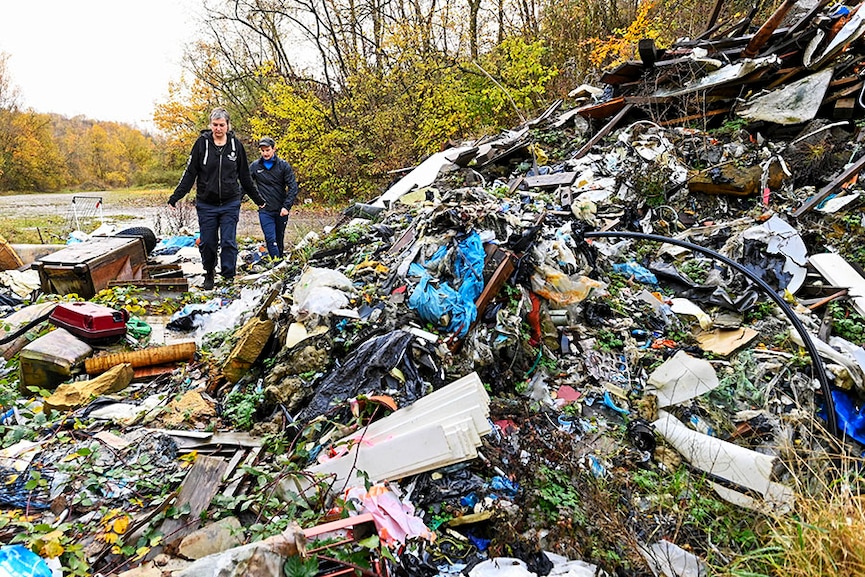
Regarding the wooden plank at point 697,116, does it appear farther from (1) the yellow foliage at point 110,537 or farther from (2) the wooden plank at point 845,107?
(1) the yellow foliage at point 110,537

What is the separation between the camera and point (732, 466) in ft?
8.28

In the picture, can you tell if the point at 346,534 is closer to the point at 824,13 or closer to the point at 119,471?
the point at 119,471

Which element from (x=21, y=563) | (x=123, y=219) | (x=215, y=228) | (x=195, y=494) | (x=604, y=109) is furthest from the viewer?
(x=123, y=219)

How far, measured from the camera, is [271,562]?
5.12ft

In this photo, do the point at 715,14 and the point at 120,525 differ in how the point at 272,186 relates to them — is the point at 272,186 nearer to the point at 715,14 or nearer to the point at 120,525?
the point at 120,525

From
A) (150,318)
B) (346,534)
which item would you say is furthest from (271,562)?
(150,318)

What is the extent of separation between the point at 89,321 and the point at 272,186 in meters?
Answer: 2.75

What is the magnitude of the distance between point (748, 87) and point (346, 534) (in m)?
7.21

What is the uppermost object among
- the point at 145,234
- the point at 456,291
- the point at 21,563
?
the point at 145,234

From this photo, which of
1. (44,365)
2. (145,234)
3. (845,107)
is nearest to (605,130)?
(845,107)

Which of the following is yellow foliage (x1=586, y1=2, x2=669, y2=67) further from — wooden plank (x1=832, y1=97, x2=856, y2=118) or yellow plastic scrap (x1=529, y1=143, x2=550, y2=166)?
wooden plank (x1=832, y1=97, x2=856, y2=118)

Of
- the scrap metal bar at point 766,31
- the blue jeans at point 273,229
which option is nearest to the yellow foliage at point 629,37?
the scrap metal bar at point 766,31

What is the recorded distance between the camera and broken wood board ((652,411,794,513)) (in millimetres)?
2387

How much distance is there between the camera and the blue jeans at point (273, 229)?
573cm
